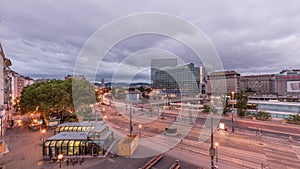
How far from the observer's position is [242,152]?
15594 mm

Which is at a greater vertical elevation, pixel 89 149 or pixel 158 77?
pixel 158 77

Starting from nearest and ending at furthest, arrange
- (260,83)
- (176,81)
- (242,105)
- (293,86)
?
(242,105) < (293,86) < (176,81) < (260,83)

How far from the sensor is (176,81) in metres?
120

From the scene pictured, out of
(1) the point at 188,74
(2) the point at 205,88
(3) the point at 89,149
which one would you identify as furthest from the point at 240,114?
(2) the point at 205,88

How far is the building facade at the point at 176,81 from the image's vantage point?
4439 inches

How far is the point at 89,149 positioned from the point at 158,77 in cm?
10948

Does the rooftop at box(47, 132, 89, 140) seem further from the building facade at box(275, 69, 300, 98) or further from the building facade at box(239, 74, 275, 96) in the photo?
the building facade at box(239, 74, 275, 96)

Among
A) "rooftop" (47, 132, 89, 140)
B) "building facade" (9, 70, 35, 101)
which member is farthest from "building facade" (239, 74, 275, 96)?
"building facade" (9, 70, 35, 101)

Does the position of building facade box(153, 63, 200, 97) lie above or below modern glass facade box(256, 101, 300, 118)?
above

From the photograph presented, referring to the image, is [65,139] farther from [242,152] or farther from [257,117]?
[257,117]

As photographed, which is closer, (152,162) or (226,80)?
(152,162)

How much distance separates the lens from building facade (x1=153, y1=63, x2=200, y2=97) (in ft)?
370

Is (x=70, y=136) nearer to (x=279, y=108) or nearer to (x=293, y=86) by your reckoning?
(x=279, y=108)

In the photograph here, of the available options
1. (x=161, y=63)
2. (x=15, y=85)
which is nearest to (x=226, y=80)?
(x=161, y=63)
